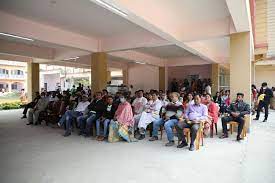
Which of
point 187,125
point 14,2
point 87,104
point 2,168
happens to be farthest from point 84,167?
point 14,2

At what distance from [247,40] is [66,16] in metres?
4.81

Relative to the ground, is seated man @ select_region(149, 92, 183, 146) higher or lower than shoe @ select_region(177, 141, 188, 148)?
higher

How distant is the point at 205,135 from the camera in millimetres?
5309

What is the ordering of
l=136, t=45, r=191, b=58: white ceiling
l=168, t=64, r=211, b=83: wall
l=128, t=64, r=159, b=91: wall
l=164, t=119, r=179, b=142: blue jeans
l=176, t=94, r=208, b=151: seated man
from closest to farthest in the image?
l=176, t=94, r=208, b=151: seated man, l=164, t=119, r=179, b=142: blue jeans, l=136, t=45, r=191, b=58: white ceiling, l=128, t=64, r=159, b=91: wall, l=168, t=64, r=211, b=83: wall

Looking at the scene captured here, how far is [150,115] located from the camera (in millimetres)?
5219

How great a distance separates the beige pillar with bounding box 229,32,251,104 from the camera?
5.75 metres

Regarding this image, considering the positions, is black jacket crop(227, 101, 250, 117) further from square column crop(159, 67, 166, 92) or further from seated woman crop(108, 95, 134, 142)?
square column crop(159, 67, 166, 92)

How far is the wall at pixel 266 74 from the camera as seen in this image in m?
15.6

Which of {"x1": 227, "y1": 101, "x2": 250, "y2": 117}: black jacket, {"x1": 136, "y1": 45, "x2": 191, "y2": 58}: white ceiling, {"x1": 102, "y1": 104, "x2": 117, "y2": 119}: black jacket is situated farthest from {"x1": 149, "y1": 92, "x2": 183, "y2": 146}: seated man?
{"x1": 136, "y1": 45, "x2": 191, "y2": 58}: white ceiling

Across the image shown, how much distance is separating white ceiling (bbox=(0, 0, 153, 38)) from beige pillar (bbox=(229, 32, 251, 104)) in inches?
116

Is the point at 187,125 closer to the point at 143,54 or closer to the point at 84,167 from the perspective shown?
the point at 84,167

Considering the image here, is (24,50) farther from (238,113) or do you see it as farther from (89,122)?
(238,113)

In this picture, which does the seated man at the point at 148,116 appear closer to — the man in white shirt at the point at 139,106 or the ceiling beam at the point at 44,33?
the man in white shirt at the point at 139,106

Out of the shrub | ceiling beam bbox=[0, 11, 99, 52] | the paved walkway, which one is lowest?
the paved walkway
